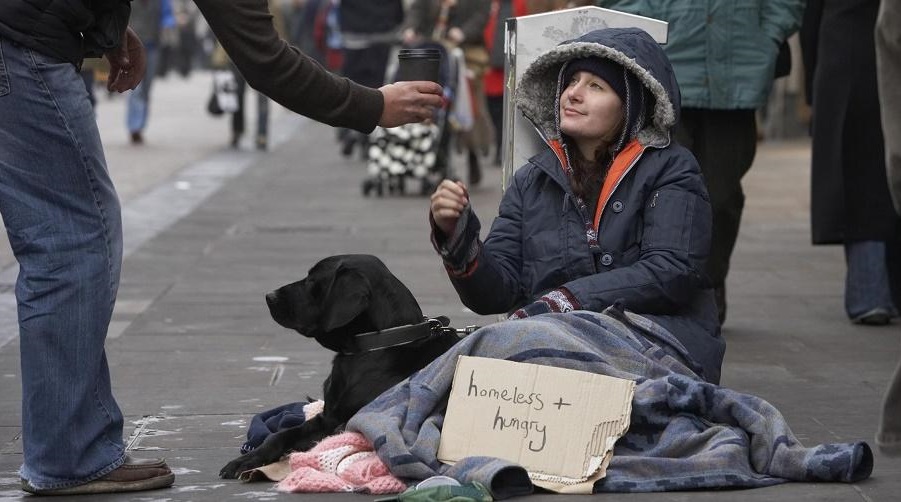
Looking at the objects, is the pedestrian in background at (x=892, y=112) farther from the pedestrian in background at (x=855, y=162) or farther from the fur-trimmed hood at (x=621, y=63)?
the pedestrian in background at (x=855, y=162)

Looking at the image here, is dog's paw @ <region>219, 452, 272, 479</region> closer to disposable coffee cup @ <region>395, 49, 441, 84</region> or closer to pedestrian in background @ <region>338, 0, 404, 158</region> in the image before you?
disposable coffee cup @ <region>395, 49, 441, 84</region>

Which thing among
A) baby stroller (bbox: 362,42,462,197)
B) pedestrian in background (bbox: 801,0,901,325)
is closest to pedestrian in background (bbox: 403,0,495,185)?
baby stroller (bbox: 362,42,462,197)

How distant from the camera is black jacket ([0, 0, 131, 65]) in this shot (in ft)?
13.0

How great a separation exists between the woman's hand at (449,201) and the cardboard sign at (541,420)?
1.27 ft

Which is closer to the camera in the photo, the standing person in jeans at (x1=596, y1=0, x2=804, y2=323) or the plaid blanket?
the plaid blanket

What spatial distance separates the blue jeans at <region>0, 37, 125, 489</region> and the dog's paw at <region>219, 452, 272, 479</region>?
1.20 ft

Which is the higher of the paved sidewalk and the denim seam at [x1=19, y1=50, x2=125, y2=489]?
the denim seam at [x1=19, y1=50, x2=125, y2=489]

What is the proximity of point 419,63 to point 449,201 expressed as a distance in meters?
0.37

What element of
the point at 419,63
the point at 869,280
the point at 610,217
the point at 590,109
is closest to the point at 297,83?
the point at 419,63

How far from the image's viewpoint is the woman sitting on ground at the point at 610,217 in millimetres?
4617

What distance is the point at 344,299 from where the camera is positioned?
14.7ft

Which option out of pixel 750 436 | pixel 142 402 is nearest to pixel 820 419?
pixel 750 436

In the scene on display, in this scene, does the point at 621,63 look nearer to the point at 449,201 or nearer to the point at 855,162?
the point at 449,201

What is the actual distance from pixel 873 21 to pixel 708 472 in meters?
3.58
